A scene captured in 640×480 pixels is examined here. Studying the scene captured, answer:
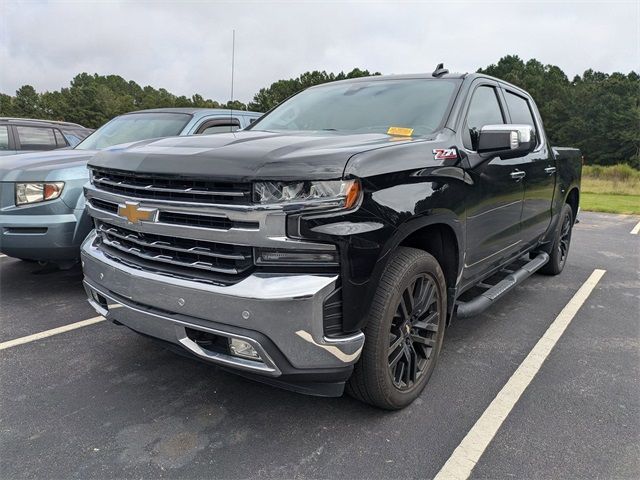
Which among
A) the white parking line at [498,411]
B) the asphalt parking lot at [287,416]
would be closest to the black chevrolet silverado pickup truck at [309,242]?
the asphalt parking lot at [287,416]

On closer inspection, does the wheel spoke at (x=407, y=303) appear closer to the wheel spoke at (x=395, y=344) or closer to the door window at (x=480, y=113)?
the wheel spoke at (x=395, y=344)

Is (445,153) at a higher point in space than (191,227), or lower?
higher

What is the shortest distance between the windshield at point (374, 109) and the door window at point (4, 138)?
6389mm

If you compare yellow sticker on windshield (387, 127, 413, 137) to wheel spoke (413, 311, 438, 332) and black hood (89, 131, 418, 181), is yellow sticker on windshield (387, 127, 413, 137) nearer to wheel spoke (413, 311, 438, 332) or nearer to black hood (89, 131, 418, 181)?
black hood (89, 131, 418, 181)

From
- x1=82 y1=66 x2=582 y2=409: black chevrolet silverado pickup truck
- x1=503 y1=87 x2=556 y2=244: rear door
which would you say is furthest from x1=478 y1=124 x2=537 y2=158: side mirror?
x1=503 y1=87 x2=556 y2=244: rear door

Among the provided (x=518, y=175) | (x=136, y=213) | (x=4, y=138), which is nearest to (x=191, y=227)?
(x=136, y=213)

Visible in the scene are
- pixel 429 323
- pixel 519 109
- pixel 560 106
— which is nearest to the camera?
pixel 429 323

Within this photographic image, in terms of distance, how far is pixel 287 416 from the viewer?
2654 millimetres

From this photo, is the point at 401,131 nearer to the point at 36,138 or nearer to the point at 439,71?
the point at 439,71

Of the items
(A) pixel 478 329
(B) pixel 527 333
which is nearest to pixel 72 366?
(A) pixel 478 329

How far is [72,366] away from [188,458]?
139 cm

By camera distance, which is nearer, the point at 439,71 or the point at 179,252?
the point at 179,252

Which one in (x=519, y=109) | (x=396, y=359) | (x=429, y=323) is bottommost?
(x=396, y=359)

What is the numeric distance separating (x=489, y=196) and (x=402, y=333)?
1.25m
